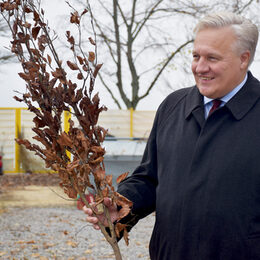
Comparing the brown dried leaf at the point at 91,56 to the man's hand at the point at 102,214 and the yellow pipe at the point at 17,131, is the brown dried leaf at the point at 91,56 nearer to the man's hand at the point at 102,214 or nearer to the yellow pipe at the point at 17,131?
the man's hand at the point at 102,214

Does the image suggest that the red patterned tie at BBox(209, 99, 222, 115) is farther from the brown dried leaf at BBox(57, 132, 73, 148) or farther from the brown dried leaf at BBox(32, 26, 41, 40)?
the brown dried leaf at BBox(32, 26, 41, 40)

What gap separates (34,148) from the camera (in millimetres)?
2098

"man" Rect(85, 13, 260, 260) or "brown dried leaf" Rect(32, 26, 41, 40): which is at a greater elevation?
"brown dried leaf" Rect(32, 26, 41, 40)

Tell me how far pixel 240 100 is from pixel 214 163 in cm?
36

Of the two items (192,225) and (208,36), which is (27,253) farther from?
(208,36)

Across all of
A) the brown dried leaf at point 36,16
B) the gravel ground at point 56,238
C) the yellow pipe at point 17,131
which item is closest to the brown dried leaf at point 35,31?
the brown dried leaf at point 36,16

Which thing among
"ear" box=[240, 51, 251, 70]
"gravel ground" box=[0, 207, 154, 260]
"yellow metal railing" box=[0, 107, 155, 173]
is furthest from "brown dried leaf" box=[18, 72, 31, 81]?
"yellow metal railing" box=[0, 107, 155, 173]

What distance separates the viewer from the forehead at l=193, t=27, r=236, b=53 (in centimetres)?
221

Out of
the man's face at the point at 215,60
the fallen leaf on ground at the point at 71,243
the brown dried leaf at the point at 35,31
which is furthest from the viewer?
the fallen leaf on ground at the point at 71,243

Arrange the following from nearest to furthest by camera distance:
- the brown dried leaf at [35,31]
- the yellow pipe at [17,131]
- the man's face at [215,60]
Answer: the brown dried leaf at [35,31] < the man's face at [215,60] < the yellow pipe at [17,131]

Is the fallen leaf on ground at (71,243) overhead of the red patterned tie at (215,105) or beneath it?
beneath

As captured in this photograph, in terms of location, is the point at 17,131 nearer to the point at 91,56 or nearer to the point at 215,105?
the point at 215,105

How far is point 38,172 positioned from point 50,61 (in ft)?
40.7

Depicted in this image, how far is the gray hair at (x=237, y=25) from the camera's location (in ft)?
7.34
